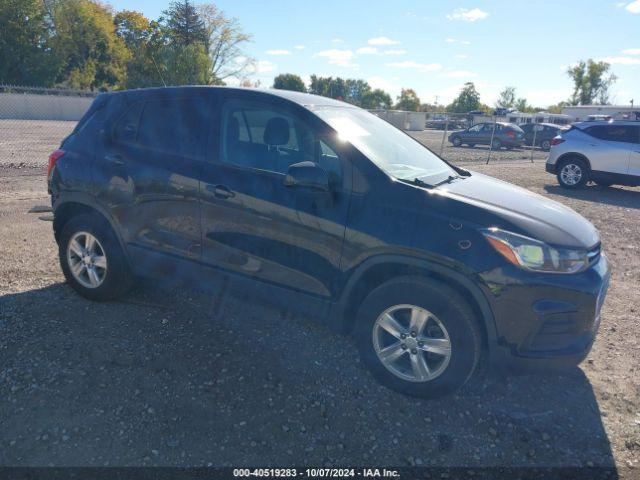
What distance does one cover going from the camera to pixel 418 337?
3.10m

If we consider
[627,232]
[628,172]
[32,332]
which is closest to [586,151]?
[628,172]

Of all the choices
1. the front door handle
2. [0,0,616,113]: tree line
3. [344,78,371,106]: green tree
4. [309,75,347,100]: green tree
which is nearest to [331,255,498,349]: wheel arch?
the front door handle

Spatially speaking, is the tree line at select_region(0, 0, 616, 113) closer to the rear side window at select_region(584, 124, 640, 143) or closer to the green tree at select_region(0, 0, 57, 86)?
the green tree at select_region(0, 0, 57, 86)

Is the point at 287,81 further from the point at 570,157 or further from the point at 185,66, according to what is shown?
the point at 570,157

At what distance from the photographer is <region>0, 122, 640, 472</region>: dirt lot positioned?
274 cm

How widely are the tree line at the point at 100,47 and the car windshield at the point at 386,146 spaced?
44.8m

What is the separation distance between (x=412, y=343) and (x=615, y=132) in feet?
35.4

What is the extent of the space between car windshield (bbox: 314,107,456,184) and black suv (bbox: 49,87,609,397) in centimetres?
2

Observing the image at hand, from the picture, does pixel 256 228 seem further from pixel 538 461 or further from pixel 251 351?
pixel 538 461

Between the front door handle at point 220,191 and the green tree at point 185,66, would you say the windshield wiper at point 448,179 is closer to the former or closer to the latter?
the front door handle at point 220,191

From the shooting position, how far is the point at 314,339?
155 inches

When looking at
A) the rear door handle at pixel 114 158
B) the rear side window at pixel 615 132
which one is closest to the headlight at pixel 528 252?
the rear door handle at pixel 114 158

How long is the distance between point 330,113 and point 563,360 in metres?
2.24

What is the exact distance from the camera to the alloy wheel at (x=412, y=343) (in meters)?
3.06
